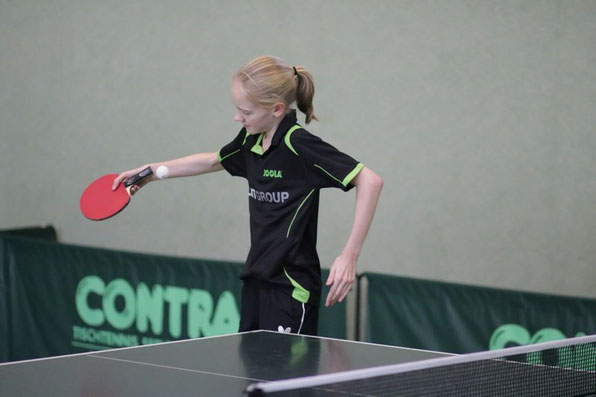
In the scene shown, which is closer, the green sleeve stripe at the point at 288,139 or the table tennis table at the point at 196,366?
the table tennis table at the point at 196,366

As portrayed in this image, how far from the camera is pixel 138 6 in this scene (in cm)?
570

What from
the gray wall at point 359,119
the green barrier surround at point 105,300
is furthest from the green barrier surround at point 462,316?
the gray wall at point 359,119

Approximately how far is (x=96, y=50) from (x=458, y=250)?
2.77 metres

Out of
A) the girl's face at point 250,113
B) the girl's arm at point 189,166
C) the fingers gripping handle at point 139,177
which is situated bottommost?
the fingers gripping handle at point 139,177

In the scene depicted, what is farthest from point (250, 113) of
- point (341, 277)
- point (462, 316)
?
point (462, 316)

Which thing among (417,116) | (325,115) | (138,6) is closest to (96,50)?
(138,6)

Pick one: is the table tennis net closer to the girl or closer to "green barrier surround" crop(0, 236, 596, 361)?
the girl

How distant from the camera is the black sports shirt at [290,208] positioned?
2758 millimetres

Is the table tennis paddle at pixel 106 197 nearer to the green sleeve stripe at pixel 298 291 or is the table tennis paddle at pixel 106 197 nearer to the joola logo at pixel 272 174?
the joola logo at pixel 272 174

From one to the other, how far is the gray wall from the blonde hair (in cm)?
196

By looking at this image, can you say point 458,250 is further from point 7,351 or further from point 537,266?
point 7,351

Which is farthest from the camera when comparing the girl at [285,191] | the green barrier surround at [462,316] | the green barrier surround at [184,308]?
the green barrier surround at [184,308]

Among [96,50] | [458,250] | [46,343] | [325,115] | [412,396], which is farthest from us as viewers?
[96,50]

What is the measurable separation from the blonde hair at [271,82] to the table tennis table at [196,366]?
28.6 inches
